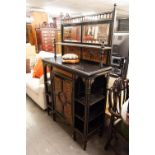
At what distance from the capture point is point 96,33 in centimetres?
189

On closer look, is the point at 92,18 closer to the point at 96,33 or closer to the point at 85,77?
the point at 96,33

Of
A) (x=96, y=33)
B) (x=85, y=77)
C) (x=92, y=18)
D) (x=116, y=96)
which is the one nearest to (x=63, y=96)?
(x=85, y=77)

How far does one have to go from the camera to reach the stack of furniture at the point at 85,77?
66.1 inches

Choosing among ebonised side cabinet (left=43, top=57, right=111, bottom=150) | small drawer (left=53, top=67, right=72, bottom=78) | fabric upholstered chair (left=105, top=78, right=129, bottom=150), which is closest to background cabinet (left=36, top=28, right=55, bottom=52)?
ebonised side cabinet (left=43, top=57, right=111, bottom=150)

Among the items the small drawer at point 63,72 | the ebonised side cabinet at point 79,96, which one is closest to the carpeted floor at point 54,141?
the ebonised side cabinet at point 79,96

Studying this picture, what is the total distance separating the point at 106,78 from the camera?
1812 mm

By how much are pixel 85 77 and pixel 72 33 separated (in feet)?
3.47

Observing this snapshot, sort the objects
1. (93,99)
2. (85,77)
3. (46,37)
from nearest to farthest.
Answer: (85,77) → (93,99) → (46,37)

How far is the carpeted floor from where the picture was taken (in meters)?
1.79

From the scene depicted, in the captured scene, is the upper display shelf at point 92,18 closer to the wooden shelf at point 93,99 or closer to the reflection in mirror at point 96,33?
the reflection in mirror at point 96,33
